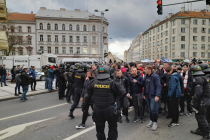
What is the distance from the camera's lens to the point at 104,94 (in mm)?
3156

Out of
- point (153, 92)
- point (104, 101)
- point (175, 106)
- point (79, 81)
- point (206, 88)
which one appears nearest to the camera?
point (104, 101)

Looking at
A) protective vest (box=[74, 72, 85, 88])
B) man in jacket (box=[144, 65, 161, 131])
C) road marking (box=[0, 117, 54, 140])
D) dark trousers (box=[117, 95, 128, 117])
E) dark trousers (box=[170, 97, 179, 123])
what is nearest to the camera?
road marking (box=[0, 117, 54, 140])

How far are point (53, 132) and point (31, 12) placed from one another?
60.4 m

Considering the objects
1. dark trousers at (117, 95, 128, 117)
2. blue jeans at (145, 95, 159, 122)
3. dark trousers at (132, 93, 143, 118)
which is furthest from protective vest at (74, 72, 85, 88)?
blue jeans at (145, 95, 159, 122)

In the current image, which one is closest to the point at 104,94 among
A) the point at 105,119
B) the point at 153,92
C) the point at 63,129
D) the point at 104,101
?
the point at 104,101

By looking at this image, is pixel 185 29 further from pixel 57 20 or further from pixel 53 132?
pixel 53 132

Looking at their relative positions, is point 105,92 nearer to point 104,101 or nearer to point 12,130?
point 104,101

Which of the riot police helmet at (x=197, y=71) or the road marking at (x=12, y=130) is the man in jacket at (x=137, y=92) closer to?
the riot police helmet at (x=197, y=71)

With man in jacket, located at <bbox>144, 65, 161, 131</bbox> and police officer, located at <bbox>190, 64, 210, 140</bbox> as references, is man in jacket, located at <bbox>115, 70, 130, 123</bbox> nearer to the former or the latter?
man in jacket, located at <bbox>144, 65, 161, 131</bbox>

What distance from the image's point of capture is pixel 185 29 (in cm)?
4838

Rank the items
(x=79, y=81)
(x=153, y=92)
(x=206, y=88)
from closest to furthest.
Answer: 1. (x=206, y=88)
2. (x=153, y=92)
3. (x=79, y=81)

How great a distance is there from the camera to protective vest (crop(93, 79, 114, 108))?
10.3ft

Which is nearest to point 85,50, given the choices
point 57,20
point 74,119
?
point 57,20

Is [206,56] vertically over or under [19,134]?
over
